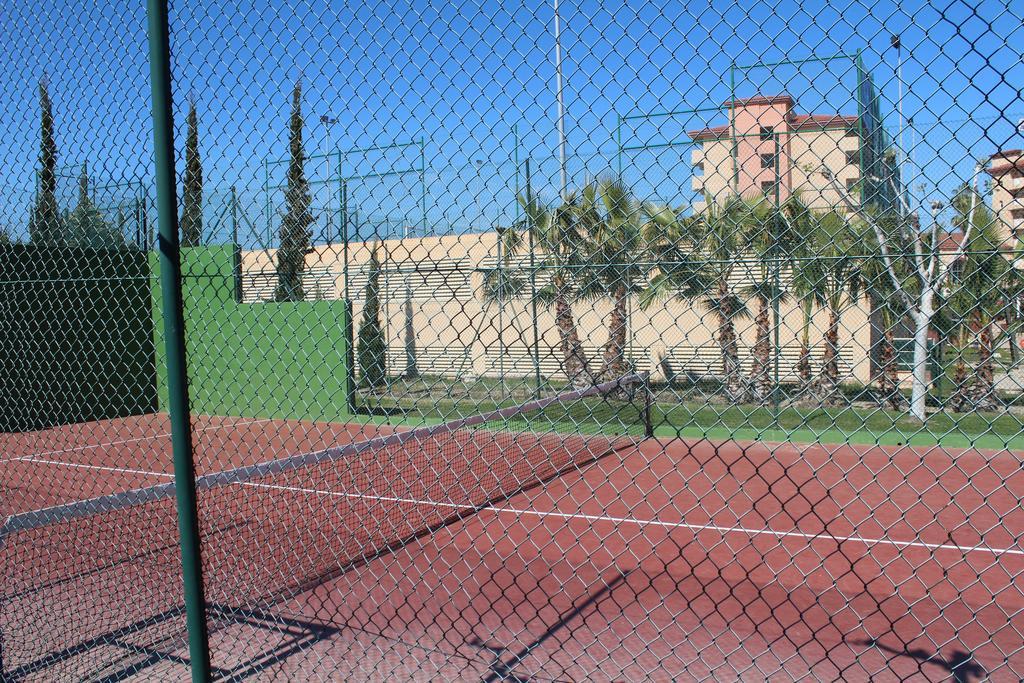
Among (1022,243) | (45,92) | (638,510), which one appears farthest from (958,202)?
(638,510)

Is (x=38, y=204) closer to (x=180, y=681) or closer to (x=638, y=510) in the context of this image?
(x=180, y=681)

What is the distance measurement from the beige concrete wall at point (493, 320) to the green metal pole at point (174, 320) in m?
0.51

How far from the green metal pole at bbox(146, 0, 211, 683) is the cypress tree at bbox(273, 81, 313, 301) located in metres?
Result: 0.42

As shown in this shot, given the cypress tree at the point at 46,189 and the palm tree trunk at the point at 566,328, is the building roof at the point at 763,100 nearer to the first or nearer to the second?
the palm tree trunk at the point at 566,328

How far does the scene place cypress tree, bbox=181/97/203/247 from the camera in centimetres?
297

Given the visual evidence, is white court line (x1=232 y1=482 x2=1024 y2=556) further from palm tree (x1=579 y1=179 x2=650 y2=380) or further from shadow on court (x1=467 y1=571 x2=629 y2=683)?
palm tree (x1=579 y1=179 x2=650 y2=380)

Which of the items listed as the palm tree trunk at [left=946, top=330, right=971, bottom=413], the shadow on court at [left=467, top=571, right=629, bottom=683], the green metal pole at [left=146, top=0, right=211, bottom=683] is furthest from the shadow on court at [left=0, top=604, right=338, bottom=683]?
the palm tree trunk at [left=946, top=330, right=971, bottom=413]

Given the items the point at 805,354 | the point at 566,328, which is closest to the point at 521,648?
the point at 566,328

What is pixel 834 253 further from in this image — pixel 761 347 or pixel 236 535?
pixel 236 535

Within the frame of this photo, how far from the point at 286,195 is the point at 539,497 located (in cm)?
559

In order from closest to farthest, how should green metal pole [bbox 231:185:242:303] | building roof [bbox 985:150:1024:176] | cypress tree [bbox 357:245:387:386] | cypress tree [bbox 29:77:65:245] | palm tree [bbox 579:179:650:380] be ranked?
building roof [bbox 985:150:1024:176] → palm tree [bbox 579:179:650:380] → green metal pole [bbox 231:185:242:303] → cypress tree [bbox 29:77:65:245] → cypress tree [bbox 357:245:387:386]

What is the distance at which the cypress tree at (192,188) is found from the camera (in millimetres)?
2975

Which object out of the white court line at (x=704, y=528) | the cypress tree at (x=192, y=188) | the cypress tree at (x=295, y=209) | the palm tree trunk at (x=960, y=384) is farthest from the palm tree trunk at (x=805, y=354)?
the cypress tree at (x=192, y=188)

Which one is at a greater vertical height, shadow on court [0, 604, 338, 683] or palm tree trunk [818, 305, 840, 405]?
palm tree trunk [818, 305, 840, 405]
